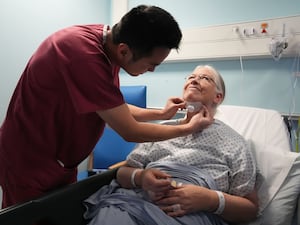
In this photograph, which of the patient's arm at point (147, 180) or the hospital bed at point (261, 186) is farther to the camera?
the patient's arm at point (147, 180)

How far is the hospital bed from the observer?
896mm

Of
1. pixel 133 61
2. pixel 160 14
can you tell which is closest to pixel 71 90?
pixel 133 61

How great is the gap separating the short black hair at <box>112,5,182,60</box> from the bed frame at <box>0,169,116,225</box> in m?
0.56

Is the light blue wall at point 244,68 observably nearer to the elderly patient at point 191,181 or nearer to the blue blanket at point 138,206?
the elderly patient at point 191,181

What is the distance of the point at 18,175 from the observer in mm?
1105

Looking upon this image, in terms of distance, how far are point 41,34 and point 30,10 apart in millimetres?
206

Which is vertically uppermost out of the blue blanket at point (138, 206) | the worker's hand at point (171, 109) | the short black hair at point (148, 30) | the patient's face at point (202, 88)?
the short black hair at point (148, 30)

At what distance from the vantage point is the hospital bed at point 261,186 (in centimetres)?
90

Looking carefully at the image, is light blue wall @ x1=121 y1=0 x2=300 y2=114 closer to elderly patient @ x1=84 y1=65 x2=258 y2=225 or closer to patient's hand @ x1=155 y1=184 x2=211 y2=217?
elderly patient @ x1=84 y1=65 x2=258 y2=225

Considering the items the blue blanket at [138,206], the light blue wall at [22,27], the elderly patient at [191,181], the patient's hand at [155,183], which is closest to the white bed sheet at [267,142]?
the elderly patient at [191,181]

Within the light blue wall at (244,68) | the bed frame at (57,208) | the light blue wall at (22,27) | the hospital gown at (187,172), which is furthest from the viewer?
the light blue wall at (22,27)

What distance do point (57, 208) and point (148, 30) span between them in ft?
2.19

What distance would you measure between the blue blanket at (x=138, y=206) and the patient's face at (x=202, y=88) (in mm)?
370

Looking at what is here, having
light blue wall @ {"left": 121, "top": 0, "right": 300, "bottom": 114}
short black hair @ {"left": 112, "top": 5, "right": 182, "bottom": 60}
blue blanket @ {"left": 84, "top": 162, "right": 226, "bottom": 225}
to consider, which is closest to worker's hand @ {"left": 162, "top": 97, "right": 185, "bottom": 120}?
blue blanket @ {"left": 84, "top": 162, "right": 226, "bottom": 225}
